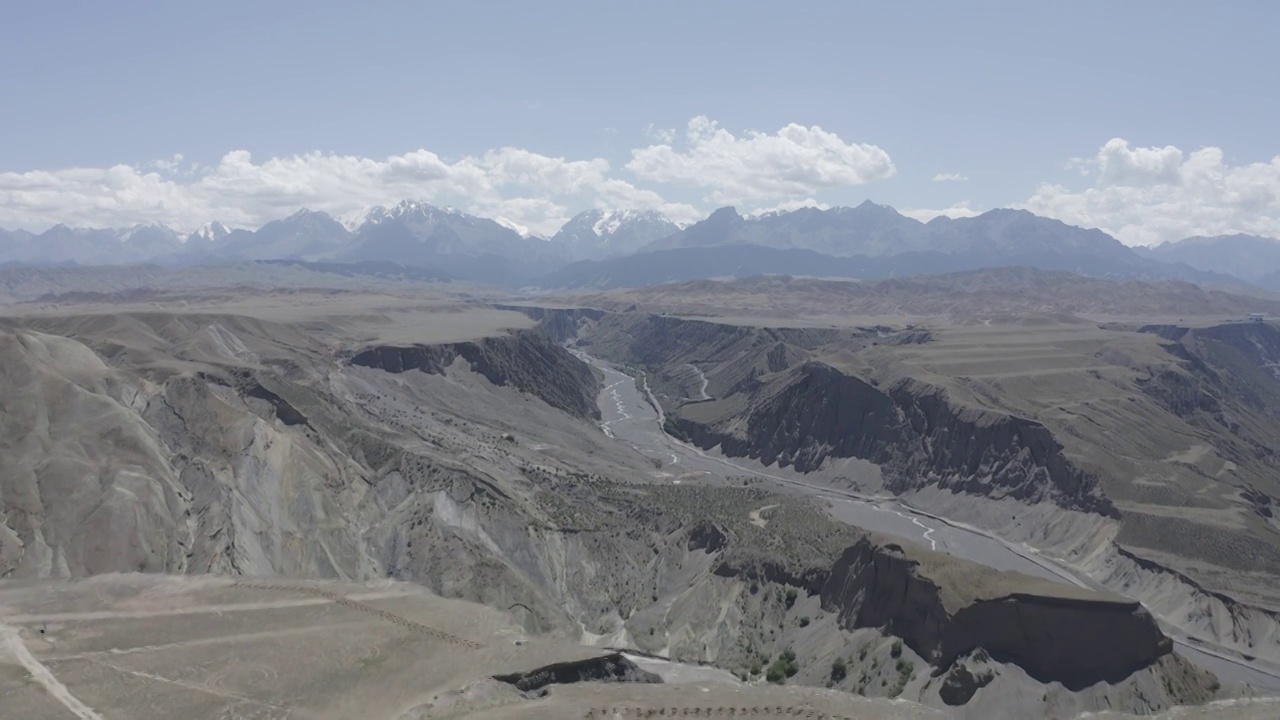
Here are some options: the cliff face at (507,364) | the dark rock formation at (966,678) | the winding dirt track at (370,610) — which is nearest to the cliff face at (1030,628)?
the dark rock formation at (966,678)

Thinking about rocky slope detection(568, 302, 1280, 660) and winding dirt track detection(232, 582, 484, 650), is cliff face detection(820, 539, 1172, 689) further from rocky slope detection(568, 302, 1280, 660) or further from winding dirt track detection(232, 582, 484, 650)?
rocky slope detection(568, 302, 1280, 660)

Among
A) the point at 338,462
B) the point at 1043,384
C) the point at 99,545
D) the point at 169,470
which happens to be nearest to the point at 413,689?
the point at 99,545

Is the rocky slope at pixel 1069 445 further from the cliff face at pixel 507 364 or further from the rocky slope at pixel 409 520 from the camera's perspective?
the rocky slope at pixel 409 520

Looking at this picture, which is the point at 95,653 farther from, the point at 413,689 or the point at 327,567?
the point at 327,567

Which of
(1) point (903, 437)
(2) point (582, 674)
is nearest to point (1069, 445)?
(1) point (903, 437)

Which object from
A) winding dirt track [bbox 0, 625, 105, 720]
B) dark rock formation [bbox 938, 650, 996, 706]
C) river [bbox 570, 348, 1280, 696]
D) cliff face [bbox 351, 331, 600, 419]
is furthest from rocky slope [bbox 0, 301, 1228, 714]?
cliff face [bbox 351, 331, 600, 419]
